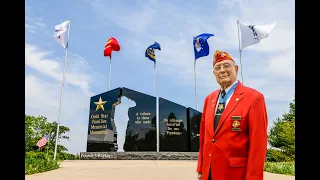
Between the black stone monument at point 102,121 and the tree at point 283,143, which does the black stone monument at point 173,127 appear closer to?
the black stone monument at point 102,121

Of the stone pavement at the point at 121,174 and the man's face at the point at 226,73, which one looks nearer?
the man's face at the point at 226,73

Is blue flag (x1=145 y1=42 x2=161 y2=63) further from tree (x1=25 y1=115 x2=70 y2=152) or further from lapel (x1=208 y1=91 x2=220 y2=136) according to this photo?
lapel (x1=208 y1=91 x2=220 y2=136)

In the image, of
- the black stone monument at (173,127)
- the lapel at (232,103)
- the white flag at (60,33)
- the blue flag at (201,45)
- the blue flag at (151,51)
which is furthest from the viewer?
the blue flag at (151,51)

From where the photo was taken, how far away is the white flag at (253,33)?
12830 mm

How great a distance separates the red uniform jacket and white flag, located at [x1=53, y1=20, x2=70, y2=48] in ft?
43.9

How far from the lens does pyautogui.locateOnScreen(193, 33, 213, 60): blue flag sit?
15992 mm

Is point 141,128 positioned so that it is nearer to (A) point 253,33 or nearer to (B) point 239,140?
(A) point 253,33

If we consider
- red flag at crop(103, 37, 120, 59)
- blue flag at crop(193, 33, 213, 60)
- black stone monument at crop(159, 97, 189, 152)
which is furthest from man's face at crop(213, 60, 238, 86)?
red flag at crop(103, 37, 120, 59)

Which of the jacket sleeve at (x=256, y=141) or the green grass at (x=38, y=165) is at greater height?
the jacket sleeve at (x=256, y=141)

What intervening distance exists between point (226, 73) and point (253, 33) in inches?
460

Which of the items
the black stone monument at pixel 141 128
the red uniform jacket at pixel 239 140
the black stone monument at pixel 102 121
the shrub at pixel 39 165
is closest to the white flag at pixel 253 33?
the black stone monument at pixel 141 128
